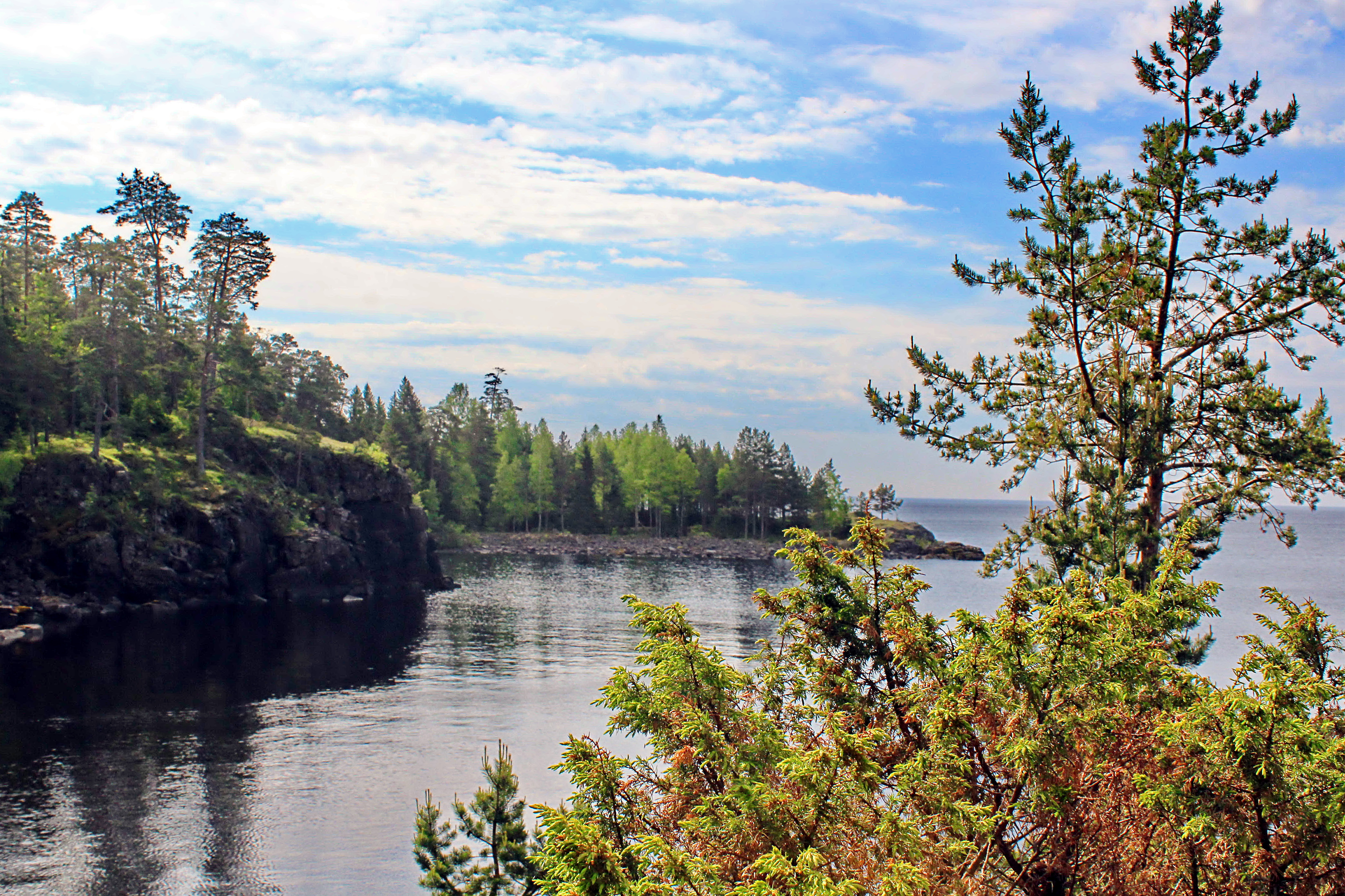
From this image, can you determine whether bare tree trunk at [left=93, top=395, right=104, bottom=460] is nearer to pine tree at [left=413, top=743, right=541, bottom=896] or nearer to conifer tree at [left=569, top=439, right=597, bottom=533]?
pine tree at [left=413, top=743, right=541, bottom=896]

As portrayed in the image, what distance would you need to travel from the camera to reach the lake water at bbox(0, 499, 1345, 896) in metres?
24.8

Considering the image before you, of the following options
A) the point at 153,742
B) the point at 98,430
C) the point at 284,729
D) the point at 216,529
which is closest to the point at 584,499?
the point at 216,529

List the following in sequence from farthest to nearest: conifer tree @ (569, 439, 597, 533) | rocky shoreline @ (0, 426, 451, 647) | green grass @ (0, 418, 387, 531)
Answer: conifer tree @ (569, 439, 597, 533)
green grass @ (0, 418, 387, 531)
rocky shoreline @ (0, 426, 451, 647)

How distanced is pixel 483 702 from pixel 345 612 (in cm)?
2935

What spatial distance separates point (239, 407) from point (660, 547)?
57.7 meters

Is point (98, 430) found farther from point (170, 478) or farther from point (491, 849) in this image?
point (491, 849)

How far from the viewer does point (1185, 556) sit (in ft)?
30.2

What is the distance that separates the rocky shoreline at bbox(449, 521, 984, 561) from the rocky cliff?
118 feet

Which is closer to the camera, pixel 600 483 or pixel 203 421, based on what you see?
pixel 203 421

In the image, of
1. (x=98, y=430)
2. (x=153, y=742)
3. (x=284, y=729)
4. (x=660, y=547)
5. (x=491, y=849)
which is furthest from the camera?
(x=660, y=547)

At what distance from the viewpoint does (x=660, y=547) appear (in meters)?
126

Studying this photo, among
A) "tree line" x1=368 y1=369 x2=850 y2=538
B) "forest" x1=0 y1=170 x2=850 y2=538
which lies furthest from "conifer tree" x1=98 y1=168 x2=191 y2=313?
"tree line" x1=368 y1=369 x2=850 y2=538

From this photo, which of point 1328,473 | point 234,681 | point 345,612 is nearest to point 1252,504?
point 1328,473

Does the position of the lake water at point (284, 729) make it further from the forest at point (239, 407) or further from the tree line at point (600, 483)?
the tree line at point (600, 483)
